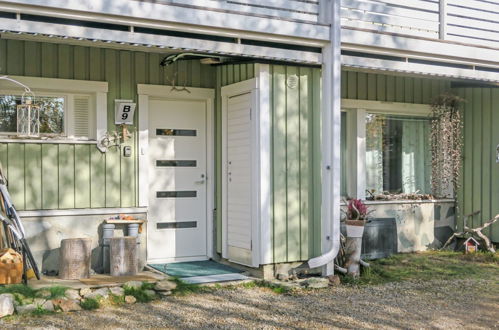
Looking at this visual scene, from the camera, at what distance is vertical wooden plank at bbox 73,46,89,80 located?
24.5 feet

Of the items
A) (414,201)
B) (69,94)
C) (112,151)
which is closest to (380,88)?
(414,201)

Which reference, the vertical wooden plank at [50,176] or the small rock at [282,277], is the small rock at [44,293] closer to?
the vertical wooden plank at [50,176]

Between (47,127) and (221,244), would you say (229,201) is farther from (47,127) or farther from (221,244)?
(47,127)

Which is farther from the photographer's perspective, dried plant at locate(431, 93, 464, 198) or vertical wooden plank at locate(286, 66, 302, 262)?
dried plant at locate(431, 93, 464, 198)

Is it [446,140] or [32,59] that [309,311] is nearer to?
[32,59]

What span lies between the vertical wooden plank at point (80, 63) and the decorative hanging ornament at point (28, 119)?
80cm

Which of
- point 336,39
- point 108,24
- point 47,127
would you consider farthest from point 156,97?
point 336,39

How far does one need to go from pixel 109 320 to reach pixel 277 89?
330 cm

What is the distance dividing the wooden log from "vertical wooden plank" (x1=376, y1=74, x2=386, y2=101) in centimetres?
275

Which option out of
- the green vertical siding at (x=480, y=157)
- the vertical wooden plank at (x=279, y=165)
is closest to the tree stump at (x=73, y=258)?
the vertical wooden plank at (x=279, y=165)

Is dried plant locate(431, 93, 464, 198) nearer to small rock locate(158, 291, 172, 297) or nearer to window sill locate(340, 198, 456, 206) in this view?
window sill locate(340, 198, 456, 206)

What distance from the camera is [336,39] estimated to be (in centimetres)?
728

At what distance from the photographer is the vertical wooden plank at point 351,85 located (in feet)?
30.0

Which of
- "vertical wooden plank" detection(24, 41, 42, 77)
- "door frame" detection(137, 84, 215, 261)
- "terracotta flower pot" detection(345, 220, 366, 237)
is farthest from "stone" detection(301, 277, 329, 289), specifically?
"vertical wooden plank" detection(24, 41, 42, 77)
